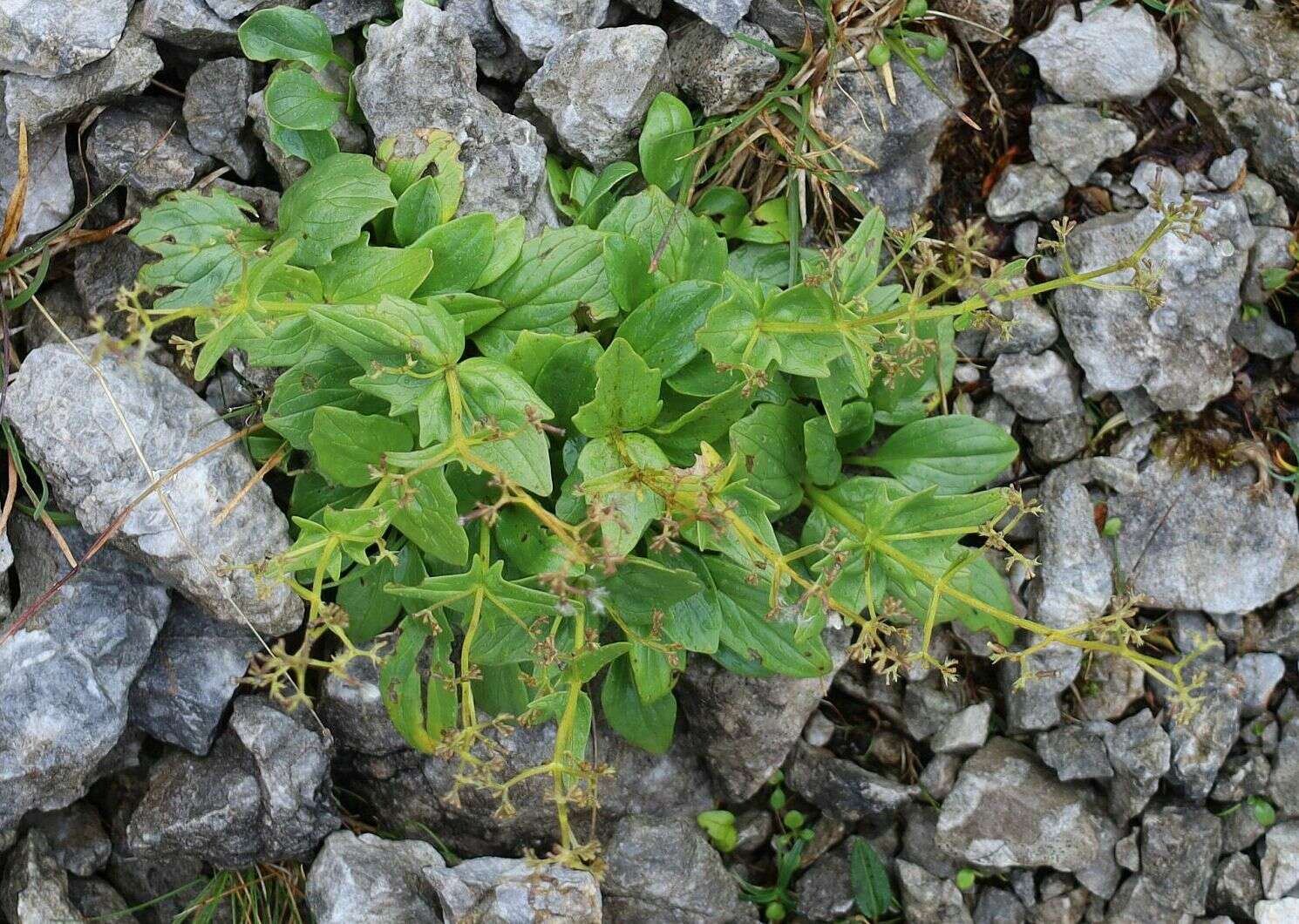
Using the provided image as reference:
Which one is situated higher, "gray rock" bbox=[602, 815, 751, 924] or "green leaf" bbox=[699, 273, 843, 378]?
"green leaf" bbox=[699, 273, 843, 378]

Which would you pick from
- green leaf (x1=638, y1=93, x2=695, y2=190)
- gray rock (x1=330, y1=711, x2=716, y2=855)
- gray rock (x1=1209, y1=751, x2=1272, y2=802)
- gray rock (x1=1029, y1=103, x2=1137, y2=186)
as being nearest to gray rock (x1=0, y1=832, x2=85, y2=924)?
gray rock (x1=330, y1=711, x2=716, y2=855)

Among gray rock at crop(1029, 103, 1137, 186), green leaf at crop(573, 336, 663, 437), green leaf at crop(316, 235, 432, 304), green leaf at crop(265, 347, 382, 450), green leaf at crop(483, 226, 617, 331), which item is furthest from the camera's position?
gray rock at crop(1029, 103, 1137, 186)

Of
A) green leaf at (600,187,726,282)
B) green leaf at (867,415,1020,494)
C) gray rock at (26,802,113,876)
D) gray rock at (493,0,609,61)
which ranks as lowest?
gray rock at (26,802,113,876)

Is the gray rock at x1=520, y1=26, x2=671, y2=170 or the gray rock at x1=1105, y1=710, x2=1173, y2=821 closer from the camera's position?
the gray rock at x1=520, y1=26, x2=671, y2=170

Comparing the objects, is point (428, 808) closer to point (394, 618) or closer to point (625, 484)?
point (394, 618)

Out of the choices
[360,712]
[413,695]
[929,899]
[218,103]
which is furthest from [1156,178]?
[360,712]

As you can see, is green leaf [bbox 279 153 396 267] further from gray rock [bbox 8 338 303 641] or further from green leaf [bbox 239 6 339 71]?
gray rock [bbox 8 338 303 641]
